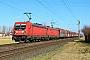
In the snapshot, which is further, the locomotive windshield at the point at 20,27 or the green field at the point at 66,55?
the locomotive windshield at the point at 20,27

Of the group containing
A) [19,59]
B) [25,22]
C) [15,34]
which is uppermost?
[25,22]

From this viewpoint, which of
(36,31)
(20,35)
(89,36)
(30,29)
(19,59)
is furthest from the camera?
(89,36)

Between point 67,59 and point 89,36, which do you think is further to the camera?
point 89,36

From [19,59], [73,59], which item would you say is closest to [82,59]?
[73,59]

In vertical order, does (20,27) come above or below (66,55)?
above

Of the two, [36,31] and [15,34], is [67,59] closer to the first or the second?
[15,34]

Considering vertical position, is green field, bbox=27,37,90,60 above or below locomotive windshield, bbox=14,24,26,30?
below

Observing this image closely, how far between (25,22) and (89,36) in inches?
626

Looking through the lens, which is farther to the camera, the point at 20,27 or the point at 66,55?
the point at 20,27

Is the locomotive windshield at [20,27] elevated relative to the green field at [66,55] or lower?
elevated

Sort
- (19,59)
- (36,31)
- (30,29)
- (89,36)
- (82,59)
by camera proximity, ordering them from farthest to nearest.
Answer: (89,36)
(36,31)
(30,29)
(19,59)
(82,59)

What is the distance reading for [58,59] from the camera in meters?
12.3

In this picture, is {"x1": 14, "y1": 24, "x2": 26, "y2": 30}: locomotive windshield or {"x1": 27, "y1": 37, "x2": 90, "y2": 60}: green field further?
{"x1": 14, "y1": 24, "x2": 26, "y2": 30}: locomotive windshield

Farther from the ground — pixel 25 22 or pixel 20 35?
pixel 25 22
